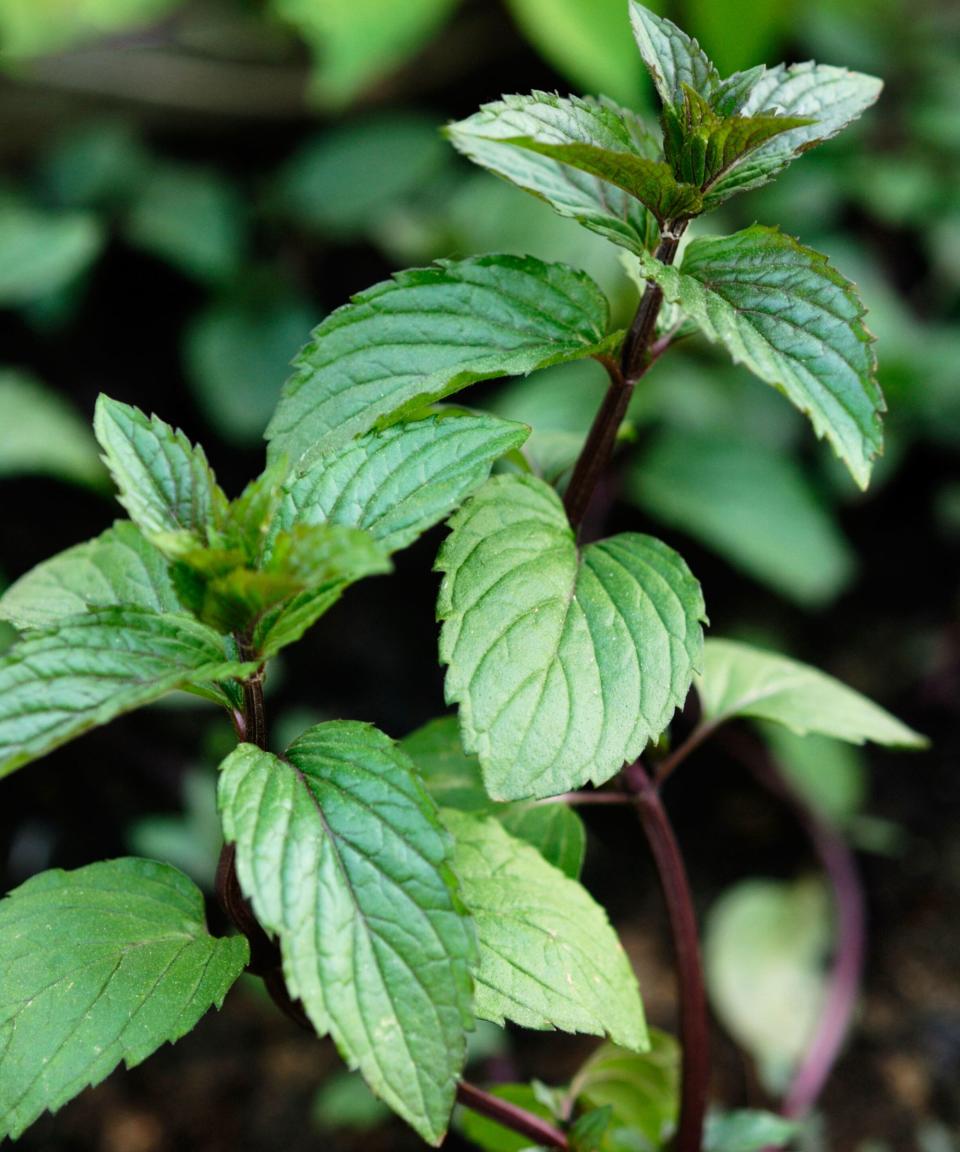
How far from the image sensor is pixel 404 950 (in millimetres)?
613

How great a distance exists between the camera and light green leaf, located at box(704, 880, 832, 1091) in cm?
168

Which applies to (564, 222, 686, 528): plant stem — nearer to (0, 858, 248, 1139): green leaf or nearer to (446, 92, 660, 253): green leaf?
(446, 92, 660, 253): green leaf

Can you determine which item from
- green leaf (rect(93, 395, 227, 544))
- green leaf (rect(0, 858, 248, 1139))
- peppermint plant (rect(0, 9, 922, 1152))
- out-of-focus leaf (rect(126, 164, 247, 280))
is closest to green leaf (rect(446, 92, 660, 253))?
peppermint plant (rect(0, 9, 922, 1152))

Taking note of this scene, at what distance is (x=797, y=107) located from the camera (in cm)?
78

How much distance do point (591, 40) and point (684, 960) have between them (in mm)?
1935

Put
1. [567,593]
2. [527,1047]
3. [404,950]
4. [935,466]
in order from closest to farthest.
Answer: [404,950], [567,593], [527,1047], [935,466]

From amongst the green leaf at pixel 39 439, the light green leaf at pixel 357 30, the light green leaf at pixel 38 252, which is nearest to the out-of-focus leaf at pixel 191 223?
the light green leaf at pixel 38 252

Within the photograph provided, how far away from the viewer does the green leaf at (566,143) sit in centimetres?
67

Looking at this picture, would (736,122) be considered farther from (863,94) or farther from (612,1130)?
(612,1130)

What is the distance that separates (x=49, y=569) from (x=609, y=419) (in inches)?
16.9

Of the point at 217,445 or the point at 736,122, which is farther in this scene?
the point at 217,445

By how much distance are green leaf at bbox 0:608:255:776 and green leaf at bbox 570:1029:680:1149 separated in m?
0.65

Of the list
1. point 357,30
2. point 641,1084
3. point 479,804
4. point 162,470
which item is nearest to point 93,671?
point 162,470

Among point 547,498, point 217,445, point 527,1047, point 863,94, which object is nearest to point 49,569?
point 547,498
